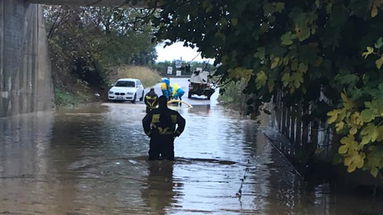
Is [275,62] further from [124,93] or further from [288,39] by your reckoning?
[124,93]

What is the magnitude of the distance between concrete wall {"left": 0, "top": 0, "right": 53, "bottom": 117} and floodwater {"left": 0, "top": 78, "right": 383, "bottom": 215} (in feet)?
17.9

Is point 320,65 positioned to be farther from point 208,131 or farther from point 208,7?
point 208,131

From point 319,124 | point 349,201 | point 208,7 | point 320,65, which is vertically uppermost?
point 208,7

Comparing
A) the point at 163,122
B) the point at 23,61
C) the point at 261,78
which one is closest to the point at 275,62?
the point at 261,78

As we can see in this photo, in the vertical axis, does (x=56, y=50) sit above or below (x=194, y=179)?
above

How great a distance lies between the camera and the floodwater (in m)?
7.77

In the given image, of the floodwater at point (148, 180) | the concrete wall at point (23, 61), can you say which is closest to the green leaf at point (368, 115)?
the floodwater at point (148, 180)

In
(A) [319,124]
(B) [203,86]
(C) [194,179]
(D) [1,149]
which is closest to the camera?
(C) [194,179]

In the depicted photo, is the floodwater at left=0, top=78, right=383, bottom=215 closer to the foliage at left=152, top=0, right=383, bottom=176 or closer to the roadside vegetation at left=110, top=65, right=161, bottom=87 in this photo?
the foliage at left=152, top=0, right=383, bottom=176

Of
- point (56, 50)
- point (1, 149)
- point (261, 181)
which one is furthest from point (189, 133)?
point (56, 50)

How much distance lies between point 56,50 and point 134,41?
567 cm

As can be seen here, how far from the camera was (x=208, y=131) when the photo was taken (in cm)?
1856

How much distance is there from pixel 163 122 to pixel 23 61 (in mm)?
13426

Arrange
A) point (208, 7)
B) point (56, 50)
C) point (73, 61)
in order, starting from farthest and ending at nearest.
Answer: point (73, 61) < point (56, 50) < point (208, 7)
